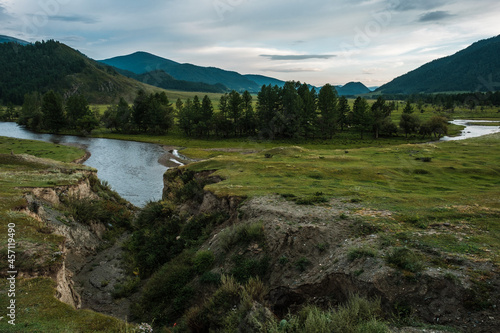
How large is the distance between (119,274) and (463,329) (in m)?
20.5

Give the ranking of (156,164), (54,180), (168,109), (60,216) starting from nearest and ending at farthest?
(60,216) → (54,180) → (156,164) → (168,109)

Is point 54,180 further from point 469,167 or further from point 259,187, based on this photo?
point 469,167

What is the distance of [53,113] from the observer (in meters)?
118

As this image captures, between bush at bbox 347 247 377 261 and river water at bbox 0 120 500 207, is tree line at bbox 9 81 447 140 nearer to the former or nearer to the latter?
river water at bbox 0 120 500 207

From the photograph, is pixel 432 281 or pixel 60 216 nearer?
pixel 432 281

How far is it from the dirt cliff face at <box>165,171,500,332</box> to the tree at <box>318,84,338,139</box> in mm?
83449

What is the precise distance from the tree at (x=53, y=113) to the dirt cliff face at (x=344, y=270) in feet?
416

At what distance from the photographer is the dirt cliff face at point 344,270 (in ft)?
30.7

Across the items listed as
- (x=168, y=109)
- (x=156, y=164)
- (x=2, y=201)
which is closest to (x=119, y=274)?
(x=2, y=201)

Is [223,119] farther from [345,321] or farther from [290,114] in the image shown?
[345,321]

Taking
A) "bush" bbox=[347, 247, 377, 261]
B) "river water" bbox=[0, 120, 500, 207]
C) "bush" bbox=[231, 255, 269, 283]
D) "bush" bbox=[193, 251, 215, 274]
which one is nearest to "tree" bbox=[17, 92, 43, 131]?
"river water" bbox=[0, 120, 500, 207]

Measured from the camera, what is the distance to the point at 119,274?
69.9ft

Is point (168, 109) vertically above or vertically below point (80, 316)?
above

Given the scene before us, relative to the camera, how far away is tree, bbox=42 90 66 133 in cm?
11656
